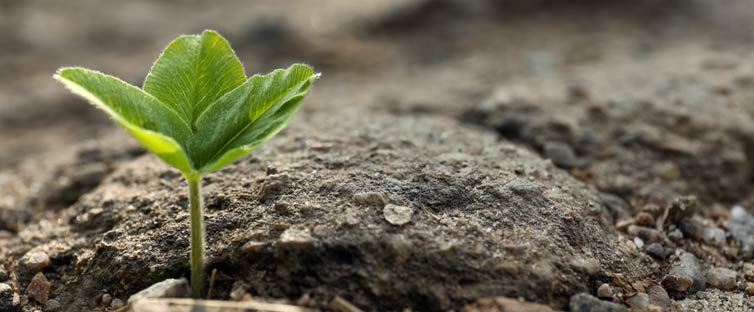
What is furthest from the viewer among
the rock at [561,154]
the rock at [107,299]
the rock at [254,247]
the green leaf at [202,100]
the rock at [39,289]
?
the rock at [561,154]

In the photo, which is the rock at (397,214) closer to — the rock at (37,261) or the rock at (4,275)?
the rock at (37,261)

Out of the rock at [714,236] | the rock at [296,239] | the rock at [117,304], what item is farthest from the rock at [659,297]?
the rock at [117,304]

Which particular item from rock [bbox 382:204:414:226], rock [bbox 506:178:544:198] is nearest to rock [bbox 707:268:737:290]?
rock [bbox 506:178:544:198]

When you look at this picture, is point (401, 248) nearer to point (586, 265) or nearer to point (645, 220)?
point (586, 265)

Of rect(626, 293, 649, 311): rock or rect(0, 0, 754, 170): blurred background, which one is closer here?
rect(626, 293, 649, 311): rock

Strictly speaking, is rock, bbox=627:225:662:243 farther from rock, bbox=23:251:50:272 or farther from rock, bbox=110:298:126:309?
rock, bbox=23:251:50:272

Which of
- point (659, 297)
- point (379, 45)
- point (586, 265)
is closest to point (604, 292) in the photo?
point (586, 265)
